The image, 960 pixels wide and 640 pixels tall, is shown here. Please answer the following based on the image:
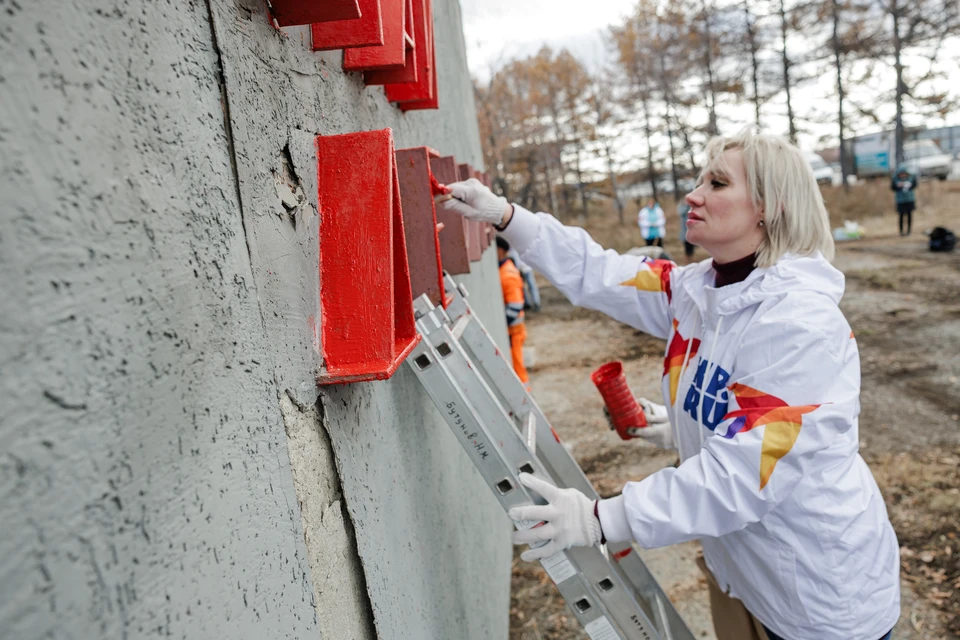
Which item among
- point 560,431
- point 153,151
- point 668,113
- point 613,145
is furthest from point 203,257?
point 613,145

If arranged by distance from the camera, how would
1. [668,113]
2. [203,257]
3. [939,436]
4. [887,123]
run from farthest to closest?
[668,113], [887,123], [939,436], [203,257]

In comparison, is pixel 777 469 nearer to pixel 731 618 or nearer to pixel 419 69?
pixel 731 618

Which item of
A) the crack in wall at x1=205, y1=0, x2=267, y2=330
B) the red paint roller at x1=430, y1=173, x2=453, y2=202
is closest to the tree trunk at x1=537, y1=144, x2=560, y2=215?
the red paint roller at x1=430, y1=173, x2=453, y2=202

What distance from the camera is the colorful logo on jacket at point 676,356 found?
2.12 metres

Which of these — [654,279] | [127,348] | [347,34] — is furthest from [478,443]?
[654,279]

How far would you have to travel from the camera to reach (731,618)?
217 centimetres

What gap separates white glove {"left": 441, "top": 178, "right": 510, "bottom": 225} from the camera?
204cm

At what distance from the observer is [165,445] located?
0.65 meters

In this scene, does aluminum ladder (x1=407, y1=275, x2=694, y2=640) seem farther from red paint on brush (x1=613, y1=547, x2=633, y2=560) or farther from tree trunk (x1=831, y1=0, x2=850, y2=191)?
tree trunk (x1=831, y1=0, x2=850, y2=191)

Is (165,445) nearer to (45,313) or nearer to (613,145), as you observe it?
(45,313)

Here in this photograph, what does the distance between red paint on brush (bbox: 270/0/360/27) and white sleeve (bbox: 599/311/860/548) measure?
4.12 feet

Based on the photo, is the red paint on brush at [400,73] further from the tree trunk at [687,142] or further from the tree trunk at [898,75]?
the tree trunk at [687,142]

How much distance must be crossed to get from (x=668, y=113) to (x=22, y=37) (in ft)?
96.1

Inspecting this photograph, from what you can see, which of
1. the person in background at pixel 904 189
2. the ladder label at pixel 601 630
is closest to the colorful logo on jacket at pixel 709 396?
the ladder label at pixel 601 630
